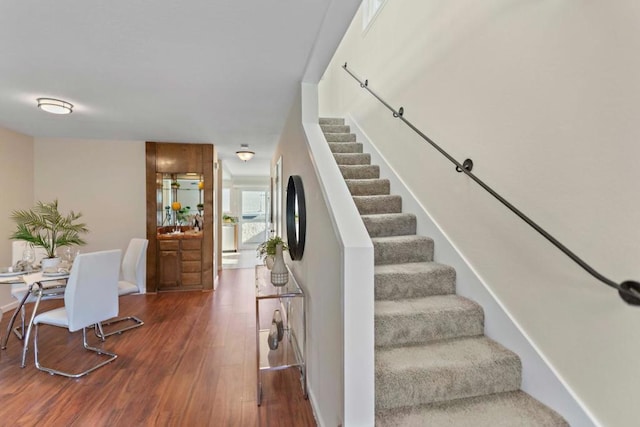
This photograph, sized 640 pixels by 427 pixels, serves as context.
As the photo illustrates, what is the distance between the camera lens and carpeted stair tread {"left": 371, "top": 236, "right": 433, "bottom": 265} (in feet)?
7.65

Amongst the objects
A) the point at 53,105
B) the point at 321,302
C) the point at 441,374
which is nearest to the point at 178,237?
the point at 53,105

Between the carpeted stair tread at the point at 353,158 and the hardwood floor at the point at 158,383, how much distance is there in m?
2.14

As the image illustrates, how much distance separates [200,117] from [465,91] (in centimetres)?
289

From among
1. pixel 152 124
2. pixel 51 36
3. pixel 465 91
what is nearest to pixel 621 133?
pixel 465 91

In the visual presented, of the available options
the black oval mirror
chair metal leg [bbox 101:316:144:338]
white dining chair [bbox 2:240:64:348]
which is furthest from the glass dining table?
the black oval mirror

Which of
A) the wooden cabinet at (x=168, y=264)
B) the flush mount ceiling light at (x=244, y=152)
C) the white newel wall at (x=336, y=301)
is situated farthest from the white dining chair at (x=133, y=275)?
the white newel wall at (x=336, y=301)

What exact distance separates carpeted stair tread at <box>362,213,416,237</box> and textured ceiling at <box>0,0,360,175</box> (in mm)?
1280

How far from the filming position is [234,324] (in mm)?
3564

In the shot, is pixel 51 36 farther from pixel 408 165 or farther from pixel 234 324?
pixel 234 324

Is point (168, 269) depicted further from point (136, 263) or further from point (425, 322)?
point (425, 322)

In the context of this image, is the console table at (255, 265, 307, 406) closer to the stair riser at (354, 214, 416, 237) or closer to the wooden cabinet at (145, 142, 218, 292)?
the stair riser at (354, 214, 416, 237)

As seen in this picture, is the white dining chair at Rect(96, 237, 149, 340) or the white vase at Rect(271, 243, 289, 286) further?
the white dining chair at Rect(96, 237, 149, 340)

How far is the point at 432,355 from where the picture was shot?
5.56 feet

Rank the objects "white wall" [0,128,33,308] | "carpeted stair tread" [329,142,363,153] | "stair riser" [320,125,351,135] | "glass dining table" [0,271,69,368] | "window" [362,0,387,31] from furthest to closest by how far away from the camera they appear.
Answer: "stair riser" [320,125,351,135] → "white wall" [0,128,33,308] → "window" [362,0,387,31] → "carpeted stair tread" [329,142,363,153] → "glass dining table" [0,271,69,368]
